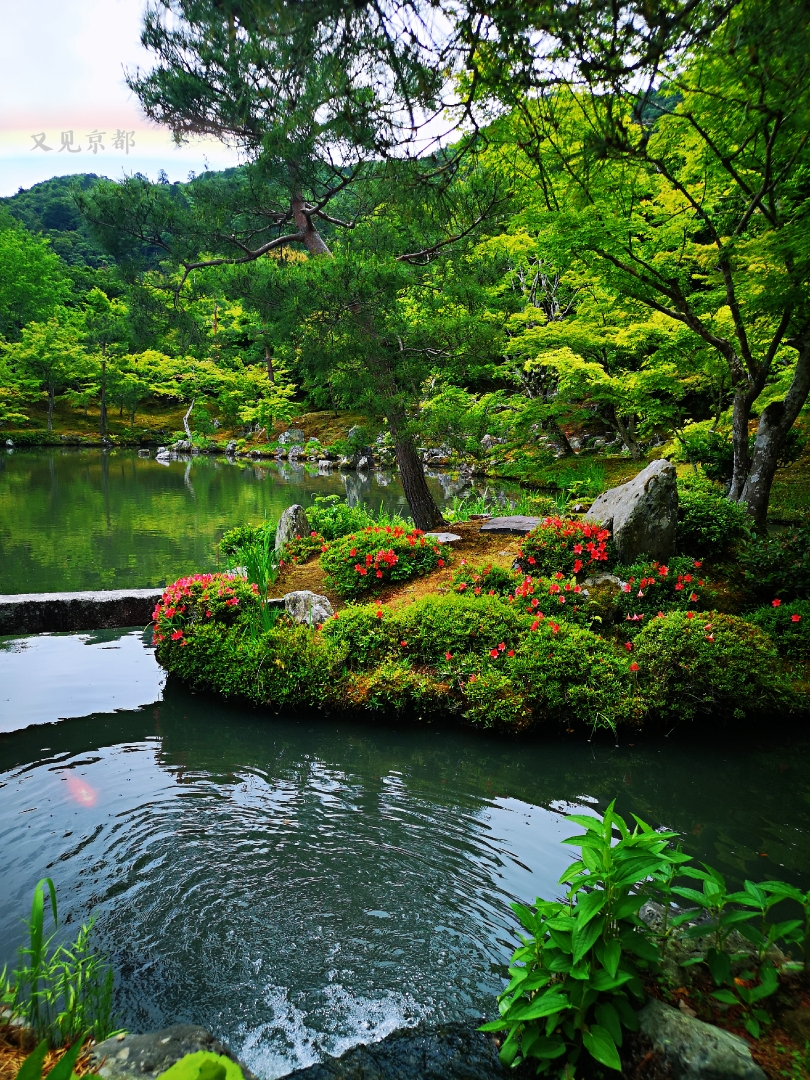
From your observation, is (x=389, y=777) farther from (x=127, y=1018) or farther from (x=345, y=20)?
(x=345, y=20)

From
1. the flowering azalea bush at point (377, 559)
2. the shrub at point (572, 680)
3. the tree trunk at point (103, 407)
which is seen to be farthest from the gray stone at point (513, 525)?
the tree trunk at point (103, 407)

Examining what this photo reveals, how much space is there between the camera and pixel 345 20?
2299 millimetres

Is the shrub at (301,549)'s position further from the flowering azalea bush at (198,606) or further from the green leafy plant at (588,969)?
the green leafy plant at (588,969)

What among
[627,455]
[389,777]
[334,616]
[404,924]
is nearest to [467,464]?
[627,455]

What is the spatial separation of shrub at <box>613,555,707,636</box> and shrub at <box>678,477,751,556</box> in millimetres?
677

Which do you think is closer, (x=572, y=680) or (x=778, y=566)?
(x=572, y=680)

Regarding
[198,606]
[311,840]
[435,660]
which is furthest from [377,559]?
[311,840]

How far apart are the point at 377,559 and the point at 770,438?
469cm

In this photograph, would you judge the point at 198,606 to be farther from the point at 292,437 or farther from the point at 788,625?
the point at 292,437

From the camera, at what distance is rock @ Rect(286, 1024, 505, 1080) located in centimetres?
210

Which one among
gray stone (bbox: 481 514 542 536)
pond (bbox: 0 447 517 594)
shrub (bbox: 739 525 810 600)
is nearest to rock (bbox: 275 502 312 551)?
pond (bbox: 0 447 517 594)

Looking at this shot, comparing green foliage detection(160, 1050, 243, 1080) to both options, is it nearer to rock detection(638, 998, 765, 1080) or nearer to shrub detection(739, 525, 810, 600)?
rock detection(638, 998, 765, 1080)

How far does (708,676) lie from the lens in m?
4.97

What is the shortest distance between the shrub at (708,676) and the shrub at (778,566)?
135 cm
